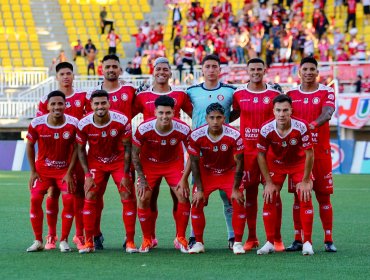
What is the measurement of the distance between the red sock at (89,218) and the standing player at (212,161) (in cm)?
106

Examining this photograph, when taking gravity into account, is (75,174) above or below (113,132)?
below

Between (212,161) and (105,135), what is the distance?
119cm

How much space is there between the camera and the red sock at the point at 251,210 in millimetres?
12164

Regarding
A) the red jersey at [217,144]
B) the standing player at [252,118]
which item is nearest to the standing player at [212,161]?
the red jersey at [217,144]

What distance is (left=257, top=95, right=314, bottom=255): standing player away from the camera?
11469 millimetres

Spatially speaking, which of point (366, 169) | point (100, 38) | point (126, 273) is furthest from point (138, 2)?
point (126, 273)

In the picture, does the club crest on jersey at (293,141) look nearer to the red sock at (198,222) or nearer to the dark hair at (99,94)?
the red sock at (198,222)

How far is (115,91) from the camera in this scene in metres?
12.5

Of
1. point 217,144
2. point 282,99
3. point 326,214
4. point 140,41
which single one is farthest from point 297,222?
point 140,41

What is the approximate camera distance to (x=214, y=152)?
11852mm

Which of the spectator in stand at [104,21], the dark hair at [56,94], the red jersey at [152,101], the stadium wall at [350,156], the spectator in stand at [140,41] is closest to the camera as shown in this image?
the dark hair at [56,94]

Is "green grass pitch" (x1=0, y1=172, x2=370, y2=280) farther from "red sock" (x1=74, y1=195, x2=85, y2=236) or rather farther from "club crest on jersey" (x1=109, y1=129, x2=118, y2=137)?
"club crest on jersey" (x1=109, y1=129, x2=118, y2=137)

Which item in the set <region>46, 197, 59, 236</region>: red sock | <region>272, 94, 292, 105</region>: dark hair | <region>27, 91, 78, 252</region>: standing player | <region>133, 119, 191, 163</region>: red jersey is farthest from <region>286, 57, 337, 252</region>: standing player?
<region>46, 197, 59, 236</region>: red sock

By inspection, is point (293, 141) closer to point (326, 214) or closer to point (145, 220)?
point (326, 214)
